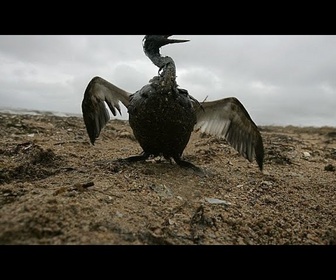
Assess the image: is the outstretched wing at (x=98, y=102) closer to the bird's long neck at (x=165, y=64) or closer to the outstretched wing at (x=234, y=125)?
the bird's long neck at (x=165, y=64)

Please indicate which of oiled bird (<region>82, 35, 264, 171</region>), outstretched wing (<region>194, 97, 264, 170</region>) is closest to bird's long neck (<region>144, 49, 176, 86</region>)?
oiled bird (<region>82, 35, 264, 171</region>)

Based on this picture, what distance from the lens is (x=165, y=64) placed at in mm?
4129

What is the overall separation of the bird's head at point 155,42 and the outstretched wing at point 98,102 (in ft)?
3.20

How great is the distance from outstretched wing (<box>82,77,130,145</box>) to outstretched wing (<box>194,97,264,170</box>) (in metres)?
1.16

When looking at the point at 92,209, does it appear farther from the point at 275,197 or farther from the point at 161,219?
the point at 275,197

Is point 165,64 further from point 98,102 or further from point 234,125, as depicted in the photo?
point 234,125

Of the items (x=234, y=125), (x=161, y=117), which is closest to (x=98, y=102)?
(x=161, y=117)

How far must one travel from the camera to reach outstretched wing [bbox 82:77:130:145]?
16.5 feet

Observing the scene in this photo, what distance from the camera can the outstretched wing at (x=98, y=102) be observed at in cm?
502

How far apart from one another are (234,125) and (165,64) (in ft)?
5.18
